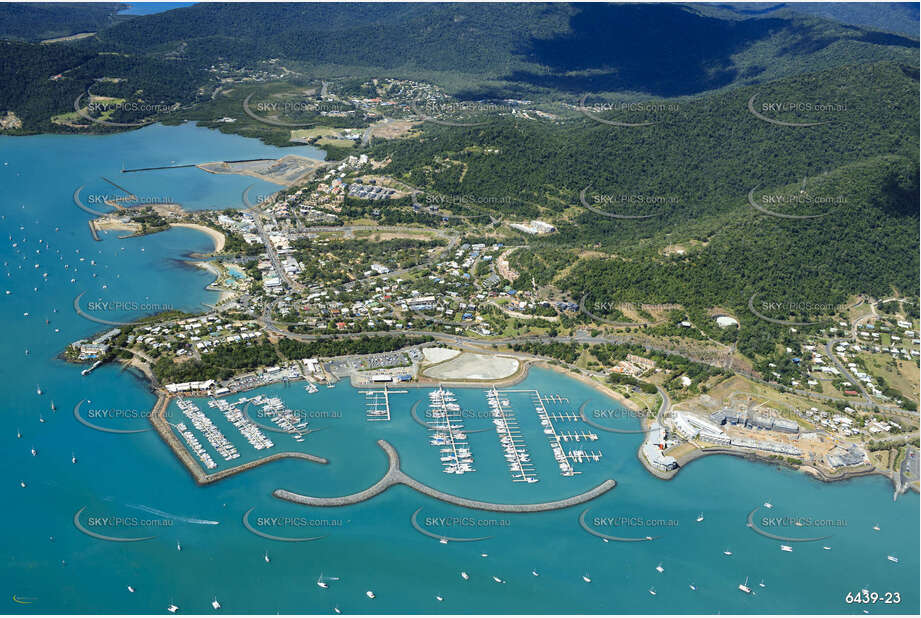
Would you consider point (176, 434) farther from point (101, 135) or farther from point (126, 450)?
point (101, 135)

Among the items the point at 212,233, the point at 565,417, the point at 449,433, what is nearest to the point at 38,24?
the point at 212,233

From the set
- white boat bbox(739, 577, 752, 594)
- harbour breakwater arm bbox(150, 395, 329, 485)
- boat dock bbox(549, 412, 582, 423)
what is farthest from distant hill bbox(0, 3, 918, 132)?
white boat bbox(739, 577, 752, 594)

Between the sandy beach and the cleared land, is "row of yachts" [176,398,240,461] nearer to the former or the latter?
the cleared land

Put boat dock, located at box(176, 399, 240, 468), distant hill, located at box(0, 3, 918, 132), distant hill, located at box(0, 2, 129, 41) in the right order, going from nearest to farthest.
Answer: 1. boat dock, located at box(176, 399, 240, 468)
2. distant hill, located at box(0, 3, 918, 132)
3. distant hill, located at box(0, 2, 129, 41)

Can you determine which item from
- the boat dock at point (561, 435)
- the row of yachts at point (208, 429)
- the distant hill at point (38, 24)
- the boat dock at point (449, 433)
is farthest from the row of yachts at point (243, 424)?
the distant hill at point (38, 24)

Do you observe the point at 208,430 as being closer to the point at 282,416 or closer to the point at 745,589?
the point at 282,416
